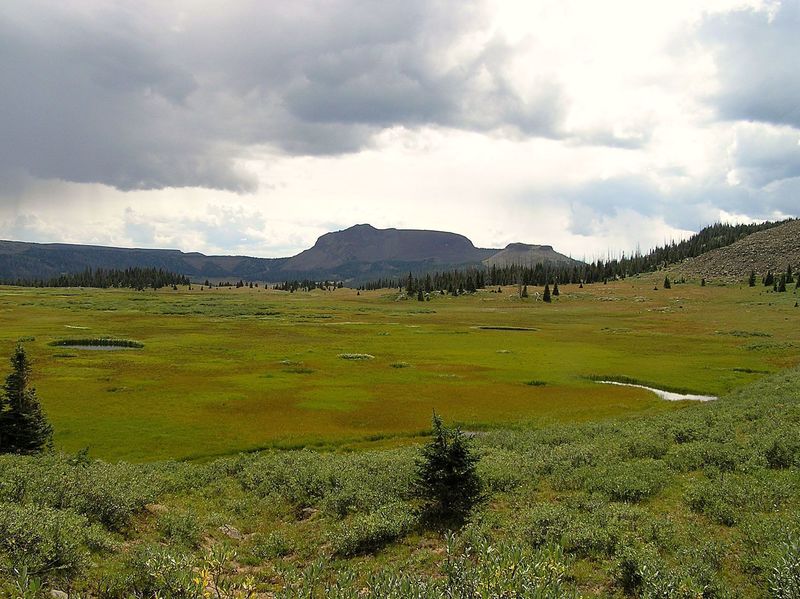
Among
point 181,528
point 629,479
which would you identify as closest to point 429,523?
point 629,479

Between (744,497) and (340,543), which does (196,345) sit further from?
(744,497)

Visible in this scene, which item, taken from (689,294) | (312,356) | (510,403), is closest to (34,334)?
(312,356)

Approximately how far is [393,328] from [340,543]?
321 ft

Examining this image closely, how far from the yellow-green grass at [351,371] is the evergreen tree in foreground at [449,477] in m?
17.6

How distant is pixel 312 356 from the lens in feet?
246

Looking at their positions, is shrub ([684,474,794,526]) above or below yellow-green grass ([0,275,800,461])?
above

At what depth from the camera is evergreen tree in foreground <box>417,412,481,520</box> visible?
18.4 meters

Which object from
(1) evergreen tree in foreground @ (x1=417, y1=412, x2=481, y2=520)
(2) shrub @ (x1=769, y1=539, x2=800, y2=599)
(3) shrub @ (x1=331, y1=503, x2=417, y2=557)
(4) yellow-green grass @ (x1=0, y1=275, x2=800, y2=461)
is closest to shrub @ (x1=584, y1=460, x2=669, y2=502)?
(1) evergreen tree in foreground @ (x1=417, y1=412, x2=481, y2=520)

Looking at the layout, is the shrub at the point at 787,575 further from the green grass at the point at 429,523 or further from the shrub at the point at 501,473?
the shrub at the point at 501,473

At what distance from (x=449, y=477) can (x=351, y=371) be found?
1793 inches

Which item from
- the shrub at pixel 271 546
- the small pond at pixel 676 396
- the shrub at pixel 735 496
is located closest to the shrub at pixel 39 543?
the shrub at pixel 271 546

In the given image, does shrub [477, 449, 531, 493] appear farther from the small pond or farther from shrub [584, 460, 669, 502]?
the small pond

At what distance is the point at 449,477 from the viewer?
18516 mm

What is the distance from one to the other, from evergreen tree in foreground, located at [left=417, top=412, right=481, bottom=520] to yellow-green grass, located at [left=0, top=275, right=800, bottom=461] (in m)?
17.6
